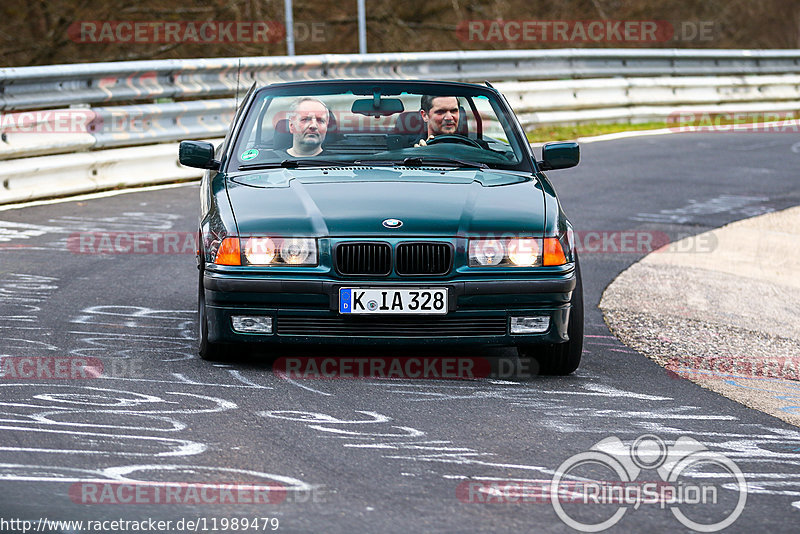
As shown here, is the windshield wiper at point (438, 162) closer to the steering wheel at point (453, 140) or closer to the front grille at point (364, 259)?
the steering wheel at point (453, 140)

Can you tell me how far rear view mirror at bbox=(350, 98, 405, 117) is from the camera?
7.33 m

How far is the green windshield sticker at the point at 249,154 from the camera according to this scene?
7.19 meters

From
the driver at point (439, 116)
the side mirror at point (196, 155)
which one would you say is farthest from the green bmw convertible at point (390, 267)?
the driver at point (439, 116)

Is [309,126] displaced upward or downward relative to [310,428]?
upward

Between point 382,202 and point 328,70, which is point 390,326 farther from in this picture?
point 328,70

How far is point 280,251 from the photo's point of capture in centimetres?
599

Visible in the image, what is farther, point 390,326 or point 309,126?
point 309,126

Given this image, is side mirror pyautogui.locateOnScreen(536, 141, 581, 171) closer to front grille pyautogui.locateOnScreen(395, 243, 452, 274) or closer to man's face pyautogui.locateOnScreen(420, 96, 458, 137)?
man's face pyautogui.locateOnScreen(420, 96, 458, 137)

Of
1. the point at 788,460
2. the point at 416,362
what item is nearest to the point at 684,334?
the point at 416,362

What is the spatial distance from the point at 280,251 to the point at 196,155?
148 centimetres

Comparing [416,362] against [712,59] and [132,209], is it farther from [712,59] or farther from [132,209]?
[712,59]

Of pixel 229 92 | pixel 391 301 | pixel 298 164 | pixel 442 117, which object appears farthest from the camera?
pixel 229 92

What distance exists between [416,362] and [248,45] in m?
18.8

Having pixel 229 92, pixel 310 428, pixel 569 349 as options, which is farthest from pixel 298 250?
pixel 229 92
